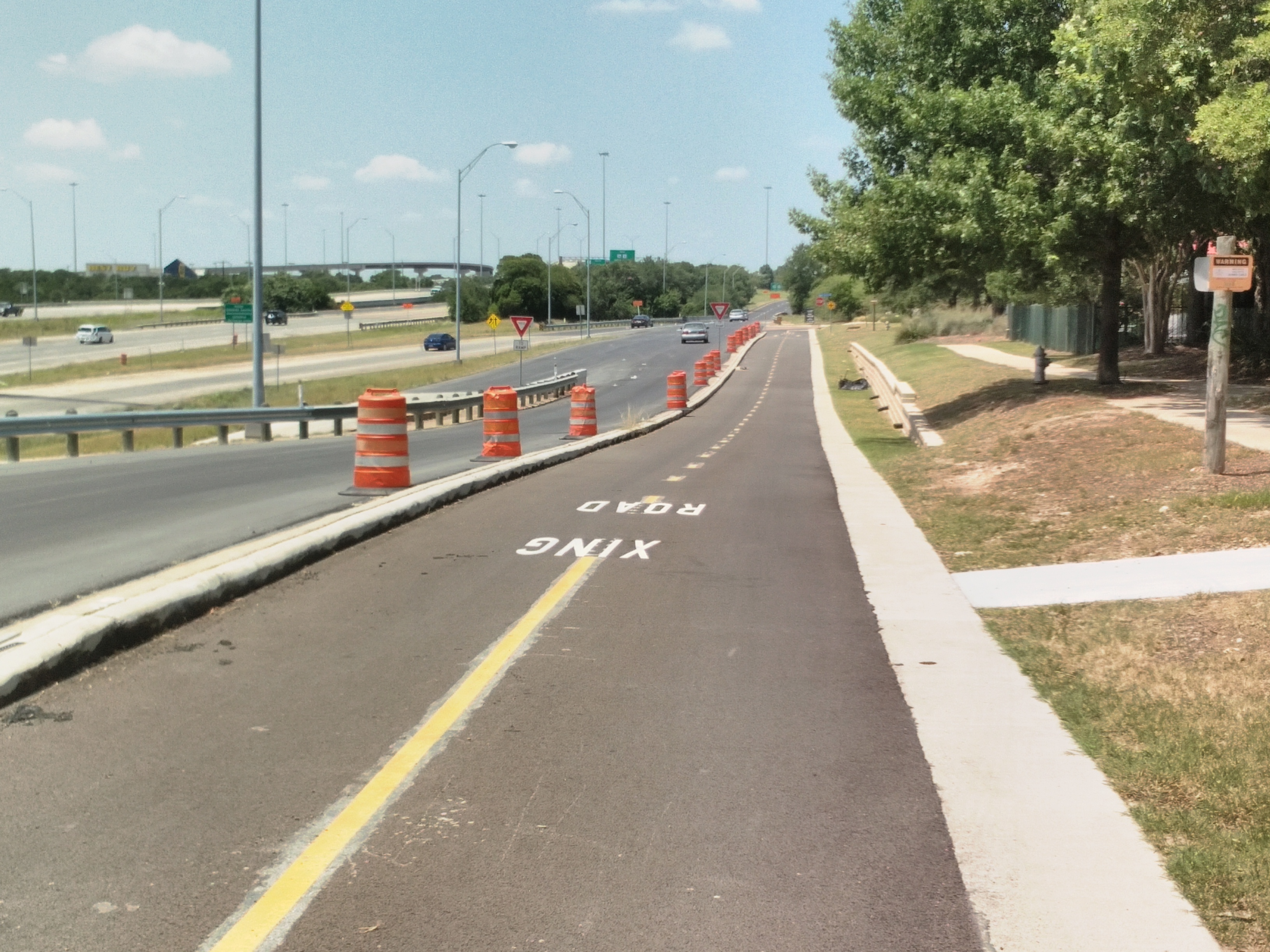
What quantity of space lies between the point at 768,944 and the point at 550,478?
1364 centimetres

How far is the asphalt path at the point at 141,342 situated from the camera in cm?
6900

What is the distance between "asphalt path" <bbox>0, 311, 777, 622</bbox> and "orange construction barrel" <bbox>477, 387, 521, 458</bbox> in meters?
0.44

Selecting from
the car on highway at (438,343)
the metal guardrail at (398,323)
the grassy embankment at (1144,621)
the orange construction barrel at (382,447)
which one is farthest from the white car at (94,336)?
the orange construction barrel at (382,447)

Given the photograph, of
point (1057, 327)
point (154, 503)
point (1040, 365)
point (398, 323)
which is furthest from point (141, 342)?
point (154, 503)

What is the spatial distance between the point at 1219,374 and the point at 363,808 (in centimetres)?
992

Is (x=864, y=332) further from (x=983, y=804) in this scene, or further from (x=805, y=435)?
(x=983, y=804)

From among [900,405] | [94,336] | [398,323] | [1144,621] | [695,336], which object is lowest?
[1144,621]

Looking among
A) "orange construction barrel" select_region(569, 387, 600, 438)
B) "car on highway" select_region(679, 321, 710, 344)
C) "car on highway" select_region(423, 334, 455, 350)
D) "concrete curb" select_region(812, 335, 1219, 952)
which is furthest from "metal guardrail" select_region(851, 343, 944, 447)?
"car on highway" select_region(423, 334, 455, 350)

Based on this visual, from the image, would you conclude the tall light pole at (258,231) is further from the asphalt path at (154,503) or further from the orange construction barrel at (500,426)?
the orange construction barrel at (500,426)

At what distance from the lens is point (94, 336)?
276 feet

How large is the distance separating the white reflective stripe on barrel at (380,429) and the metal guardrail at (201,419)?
7.24 ft

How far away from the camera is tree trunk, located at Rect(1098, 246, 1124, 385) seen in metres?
24.4

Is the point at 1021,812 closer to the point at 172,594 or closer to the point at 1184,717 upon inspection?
the point at 1184,717

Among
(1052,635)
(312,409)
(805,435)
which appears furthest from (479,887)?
(312,409)
